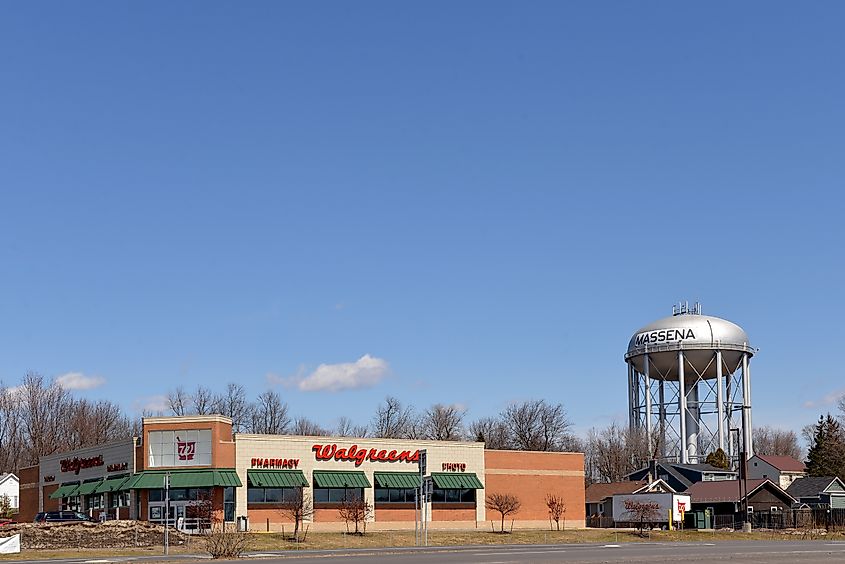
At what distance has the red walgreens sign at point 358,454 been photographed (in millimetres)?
75875

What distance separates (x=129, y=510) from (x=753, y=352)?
206ft

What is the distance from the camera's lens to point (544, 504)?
84.3 metres

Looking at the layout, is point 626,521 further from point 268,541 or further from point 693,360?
point 268,541

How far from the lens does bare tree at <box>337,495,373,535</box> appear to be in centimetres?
6869

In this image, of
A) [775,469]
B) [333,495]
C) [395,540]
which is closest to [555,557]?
[395,540]

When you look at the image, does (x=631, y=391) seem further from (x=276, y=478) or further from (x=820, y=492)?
(x=276, y=478)

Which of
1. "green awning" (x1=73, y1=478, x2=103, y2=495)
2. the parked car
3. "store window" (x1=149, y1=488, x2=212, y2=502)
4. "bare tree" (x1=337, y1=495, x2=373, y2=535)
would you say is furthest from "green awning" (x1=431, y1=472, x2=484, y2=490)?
the parked car

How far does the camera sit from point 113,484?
7488cm

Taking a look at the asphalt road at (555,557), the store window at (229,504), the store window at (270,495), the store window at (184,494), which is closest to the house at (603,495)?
the store window at (270,495)

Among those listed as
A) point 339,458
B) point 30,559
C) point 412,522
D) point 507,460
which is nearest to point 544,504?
point 507,460

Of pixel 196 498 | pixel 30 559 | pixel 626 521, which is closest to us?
pixel 30 559

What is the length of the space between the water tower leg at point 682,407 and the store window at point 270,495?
4691 cm

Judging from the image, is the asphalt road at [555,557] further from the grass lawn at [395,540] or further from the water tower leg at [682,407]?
the water tower leg at [682,407]

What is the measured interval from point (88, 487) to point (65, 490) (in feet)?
14.1
